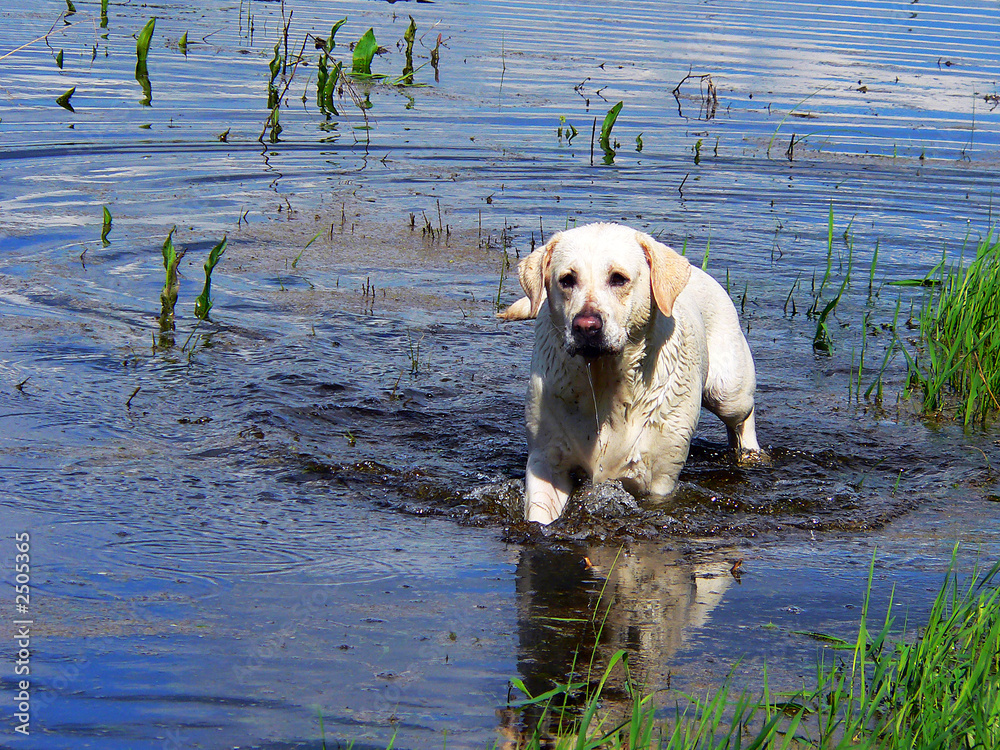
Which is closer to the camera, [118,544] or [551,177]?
[118,544]

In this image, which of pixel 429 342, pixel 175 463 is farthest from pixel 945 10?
pixel 175 463

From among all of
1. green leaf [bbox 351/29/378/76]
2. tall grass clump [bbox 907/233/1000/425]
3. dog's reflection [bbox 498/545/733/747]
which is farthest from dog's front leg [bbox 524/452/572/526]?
green leaf [bbox 351/29/378/76]

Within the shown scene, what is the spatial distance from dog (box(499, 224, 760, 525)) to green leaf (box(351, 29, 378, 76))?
9142 mm

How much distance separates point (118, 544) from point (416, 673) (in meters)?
1.55

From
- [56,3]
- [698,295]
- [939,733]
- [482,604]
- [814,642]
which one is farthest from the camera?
[56,3]

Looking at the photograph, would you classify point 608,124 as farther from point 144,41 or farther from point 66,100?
point 66,100

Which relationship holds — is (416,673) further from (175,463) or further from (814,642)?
(175,463)

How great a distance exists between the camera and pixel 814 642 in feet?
12.6

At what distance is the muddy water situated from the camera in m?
3.66

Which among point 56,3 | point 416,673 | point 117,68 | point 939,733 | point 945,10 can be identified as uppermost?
point 945,10

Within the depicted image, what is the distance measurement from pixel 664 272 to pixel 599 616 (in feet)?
4.94

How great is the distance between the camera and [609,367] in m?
4.73

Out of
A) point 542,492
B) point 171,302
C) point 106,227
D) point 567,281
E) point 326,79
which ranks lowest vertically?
point 542,492

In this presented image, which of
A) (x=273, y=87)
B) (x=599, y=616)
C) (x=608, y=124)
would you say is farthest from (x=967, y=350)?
(x=273, y=87)
